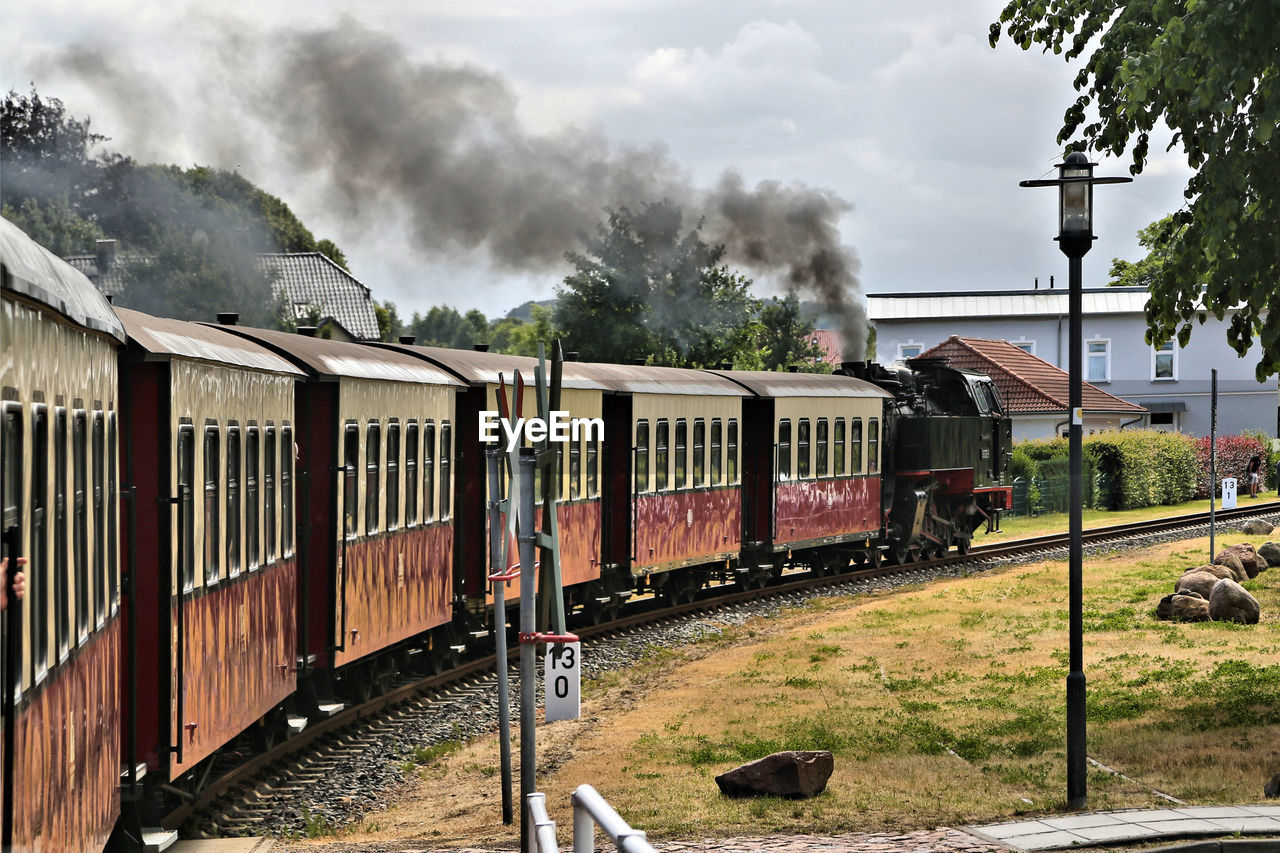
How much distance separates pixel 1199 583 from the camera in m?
21.5

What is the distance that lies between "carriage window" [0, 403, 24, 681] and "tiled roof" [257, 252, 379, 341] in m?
69.7

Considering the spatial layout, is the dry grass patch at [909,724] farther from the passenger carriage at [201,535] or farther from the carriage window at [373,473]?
the carriage window at [373,473]

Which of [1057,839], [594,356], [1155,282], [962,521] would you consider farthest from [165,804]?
[594,356]

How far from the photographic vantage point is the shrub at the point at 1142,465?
48.2m

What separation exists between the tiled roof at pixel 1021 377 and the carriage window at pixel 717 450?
31158 mm

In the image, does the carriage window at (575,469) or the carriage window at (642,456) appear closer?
the carriage window at (575,469)

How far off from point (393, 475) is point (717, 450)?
10715 millimetres

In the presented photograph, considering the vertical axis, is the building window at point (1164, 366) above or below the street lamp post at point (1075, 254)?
above

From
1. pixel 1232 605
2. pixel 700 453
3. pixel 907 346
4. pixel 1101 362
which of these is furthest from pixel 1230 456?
pixel 1232 605

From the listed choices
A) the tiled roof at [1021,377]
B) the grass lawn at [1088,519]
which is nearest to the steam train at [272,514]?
the grass lawn at [1088,519]

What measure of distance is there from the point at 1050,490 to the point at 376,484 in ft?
115

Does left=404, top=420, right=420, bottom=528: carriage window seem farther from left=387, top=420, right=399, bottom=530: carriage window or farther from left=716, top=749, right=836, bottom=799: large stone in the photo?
left=716, top=749, right=836, bottom=799: large stone

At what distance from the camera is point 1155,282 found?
14.2 metres

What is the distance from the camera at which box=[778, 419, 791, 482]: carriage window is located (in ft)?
87.9
